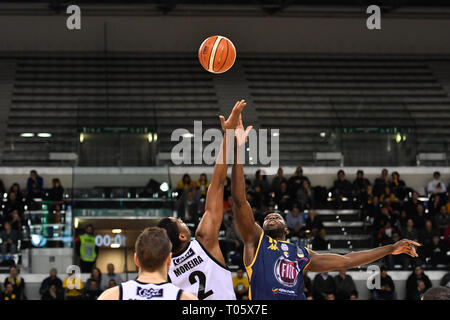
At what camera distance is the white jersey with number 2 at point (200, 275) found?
192 inches

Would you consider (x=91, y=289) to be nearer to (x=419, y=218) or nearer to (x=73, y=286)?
(x=73, y=286)

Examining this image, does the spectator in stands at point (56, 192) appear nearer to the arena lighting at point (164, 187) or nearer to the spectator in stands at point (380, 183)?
the arena lighting at point (164, 187)

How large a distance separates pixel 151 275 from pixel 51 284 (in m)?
11.6

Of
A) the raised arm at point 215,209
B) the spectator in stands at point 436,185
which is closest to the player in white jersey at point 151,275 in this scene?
the raised arm at point 215,209

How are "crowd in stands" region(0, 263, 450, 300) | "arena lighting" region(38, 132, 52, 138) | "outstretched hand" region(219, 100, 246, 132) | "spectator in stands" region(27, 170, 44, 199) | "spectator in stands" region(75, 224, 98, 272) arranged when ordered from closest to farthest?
1. "outstretched hand" region(219, 100, 246, 132)
2. "crowd in stands" region(0, 263, 450, 300)
3. "spectator in stands" region(75, 224, 98, 272)
4. "spectator in stands" region(27, 170, 44, 199)
5. "arena lighting" region(38, 132, 52, 138)

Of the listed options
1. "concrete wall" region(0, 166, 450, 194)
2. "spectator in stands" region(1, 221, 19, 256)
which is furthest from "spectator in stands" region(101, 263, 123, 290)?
"concrete wall" region(0, 166, 450, 194)

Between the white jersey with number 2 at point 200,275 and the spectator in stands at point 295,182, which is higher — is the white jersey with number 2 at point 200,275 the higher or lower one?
the lower one

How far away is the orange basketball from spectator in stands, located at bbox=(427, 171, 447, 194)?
11.8 meters

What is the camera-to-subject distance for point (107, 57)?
25.2 m

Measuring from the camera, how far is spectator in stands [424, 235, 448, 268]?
1642cm

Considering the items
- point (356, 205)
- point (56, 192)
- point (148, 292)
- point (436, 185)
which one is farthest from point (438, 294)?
point (436, 185)

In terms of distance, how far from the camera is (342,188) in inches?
752

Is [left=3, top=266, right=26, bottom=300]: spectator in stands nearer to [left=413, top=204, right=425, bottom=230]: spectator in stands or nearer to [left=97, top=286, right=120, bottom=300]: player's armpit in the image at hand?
[left=413, top=204, right=425, bottom=230]: spectator in stands

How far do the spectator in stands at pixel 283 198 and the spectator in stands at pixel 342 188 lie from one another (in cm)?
148
